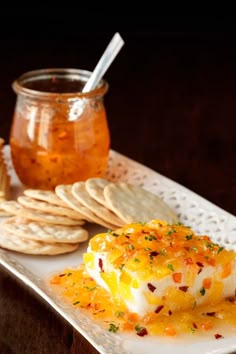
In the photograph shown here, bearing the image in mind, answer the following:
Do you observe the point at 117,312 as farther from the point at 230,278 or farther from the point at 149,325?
the point at 230,278

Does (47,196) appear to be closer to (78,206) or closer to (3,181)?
(78,206)

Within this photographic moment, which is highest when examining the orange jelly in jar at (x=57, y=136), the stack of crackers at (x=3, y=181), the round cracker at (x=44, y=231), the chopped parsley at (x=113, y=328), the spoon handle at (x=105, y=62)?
the spoon handle at (x=105, y=62)

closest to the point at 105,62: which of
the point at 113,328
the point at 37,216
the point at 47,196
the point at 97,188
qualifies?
the point at 97,188

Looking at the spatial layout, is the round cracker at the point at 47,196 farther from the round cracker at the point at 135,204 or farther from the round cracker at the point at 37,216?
the round cracker at the point at 135,204

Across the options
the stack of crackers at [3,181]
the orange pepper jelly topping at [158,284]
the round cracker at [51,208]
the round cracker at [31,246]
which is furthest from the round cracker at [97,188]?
the orange pepper jelly topping at [158,284]

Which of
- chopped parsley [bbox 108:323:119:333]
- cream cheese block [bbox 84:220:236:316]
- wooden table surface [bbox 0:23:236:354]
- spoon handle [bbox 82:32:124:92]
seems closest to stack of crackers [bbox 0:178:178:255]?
wooden table surface [bbox 0:23:236:354]

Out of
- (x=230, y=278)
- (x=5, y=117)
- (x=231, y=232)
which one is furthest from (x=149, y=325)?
(x=5, y=117)

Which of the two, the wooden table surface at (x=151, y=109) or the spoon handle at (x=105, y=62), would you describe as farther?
the spoon handle at (x=105, y=62)
